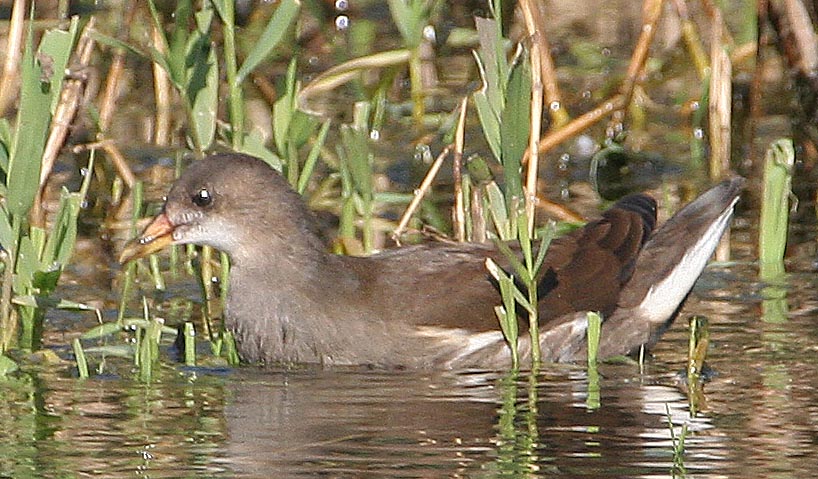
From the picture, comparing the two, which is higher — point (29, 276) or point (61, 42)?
point (61, 42)

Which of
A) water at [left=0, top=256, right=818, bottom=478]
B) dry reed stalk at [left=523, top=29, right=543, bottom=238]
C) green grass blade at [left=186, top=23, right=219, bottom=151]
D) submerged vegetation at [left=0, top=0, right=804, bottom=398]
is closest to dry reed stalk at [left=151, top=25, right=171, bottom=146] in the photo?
submerged vegetation at [left=0, top=0, right=804, bottom=398]

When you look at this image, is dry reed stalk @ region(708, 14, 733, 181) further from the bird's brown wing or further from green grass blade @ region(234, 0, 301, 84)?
green grass blade @ region(234, 0, 301, 84)

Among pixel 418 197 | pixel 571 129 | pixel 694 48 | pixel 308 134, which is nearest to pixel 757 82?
pixel 694 48

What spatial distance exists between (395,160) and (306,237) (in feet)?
8.89

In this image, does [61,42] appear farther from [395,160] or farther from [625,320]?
[395,160]

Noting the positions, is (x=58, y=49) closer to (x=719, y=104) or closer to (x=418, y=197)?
(x=418, y=197)

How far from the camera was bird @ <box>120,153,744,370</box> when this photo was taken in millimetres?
6012

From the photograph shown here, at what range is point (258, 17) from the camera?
10758mm

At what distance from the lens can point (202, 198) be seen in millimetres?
6234

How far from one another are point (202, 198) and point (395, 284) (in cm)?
69

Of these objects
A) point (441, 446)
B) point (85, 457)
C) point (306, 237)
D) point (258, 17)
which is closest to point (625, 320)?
point (306, 237)

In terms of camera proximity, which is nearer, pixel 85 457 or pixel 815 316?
pixel 85 457

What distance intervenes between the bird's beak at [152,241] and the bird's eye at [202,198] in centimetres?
11

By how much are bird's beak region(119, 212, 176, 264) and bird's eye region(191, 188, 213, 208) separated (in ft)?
0.36
